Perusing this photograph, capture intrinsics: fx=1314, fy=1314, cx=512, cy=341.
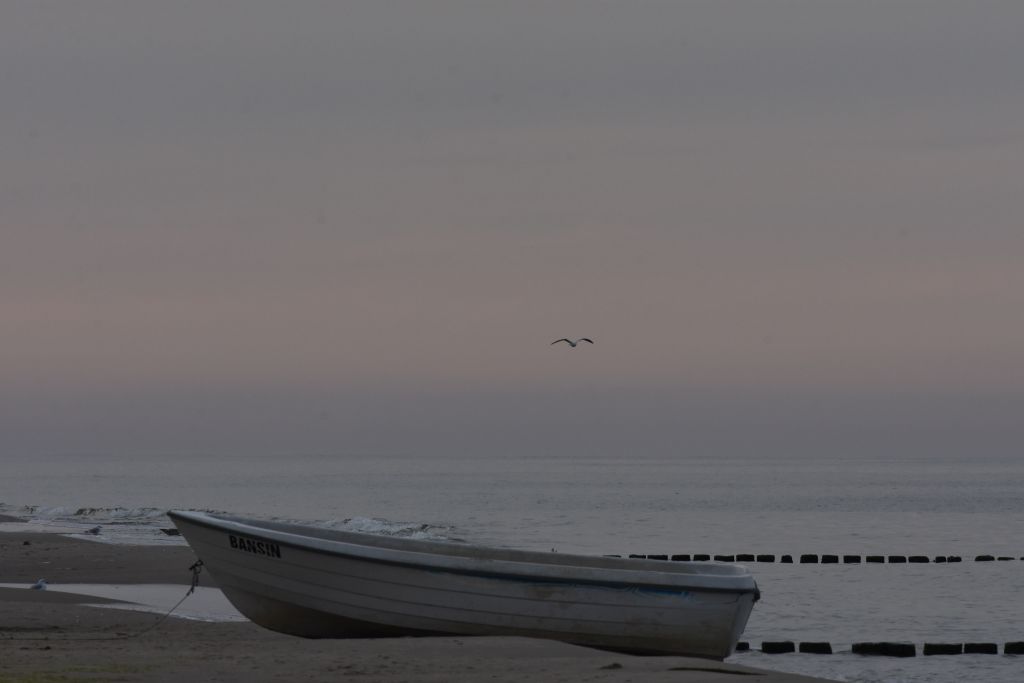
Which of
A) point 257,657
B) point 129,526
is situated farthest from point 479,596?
→ point 129,526

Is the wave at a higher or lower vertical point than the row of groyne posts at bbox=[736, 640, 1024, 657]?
higher

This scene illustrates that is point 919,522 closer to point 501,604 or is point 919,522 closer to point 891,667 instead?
point 891,667

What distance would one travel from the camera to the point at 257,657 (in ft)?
43.1

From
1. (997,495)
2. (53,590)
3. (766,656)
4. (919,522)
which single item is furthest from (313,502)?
(766,656)

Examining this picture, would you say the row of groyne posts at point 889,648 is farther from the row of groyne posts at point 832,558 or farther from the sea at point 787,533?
the row of groyne posts at point 832,558

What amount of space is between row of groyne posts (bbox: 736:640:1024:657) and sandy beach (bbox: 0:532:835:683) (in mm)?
4763

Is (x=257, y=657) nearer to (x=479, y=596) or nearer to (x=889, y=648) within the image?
(x=479, y=596)

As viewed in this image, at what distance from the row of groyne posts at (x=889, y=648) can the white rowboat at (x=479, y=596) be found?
10.8ft

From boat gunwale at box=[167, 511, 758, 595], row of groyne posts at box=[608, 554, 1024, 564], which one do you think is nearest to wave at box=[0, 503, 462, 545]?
row of groyne posts at box=[608, 554, 1024, 564]

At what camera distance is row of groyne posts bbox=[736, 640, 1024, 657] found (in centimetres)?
1864

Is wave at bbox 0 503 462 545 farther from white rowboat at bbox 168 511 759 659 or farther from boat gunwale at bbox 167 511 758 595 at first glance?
boat gunwale at bbox 167 511 758 595

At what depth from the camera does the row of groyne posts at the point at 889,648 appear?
18641 millimetres

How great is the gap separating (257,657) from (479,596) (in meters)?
2.96

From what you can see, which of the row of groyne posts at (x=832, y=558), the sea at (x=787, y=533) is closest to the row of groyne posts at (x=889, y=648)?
the sea at (x=787, y=533)
